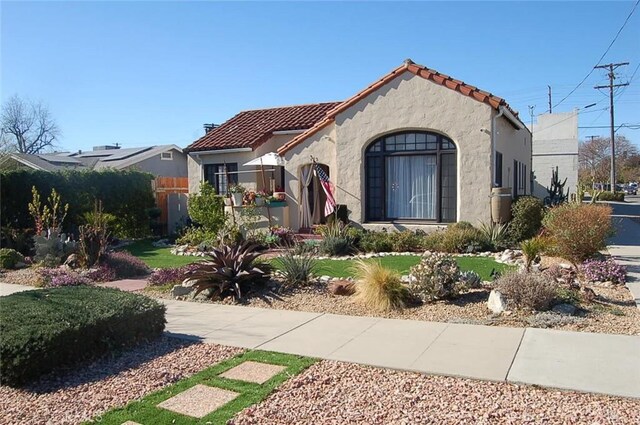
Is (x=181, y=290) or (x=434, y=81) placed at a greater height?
(x=434, y=81)

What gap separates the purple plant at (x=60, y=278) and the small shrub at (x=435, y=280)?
694 cm

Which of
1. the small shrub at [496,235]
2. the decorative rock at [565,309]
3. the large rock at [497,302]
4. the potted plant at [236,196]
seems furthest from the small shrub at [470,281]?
the potted plant at [236,196]

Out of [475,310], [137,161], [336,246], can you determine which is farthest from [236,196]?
[137,161]

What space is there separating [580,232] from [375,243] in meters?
5.42

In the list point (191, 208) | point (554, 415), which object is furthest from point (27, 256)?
point (554, 415)

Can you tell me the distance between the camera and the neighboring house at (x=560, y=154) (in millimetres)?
35719

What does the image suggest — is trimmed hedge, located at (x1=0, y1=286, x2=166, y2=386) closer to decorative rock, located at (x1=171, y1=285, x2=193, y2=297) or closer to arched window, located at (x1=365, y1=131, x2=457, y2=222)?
decorative rock, located at (x1=171, y1=285, x2=193, y2=297)

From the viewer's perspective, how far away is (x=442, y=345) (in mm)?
6359

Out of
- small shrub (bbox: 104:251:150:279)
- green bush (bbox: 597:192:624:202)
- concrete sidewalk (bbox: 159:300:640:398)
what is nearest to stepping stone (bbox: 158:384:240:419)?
concrete sidewalk (bbox: 159:300:640:398)

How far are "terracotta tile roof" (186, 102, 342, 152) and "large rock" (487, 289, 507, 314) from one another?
13915 millimetres

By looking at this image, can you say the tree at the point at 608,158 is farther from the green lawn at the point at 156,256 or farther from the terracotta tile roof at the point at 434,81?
the green lawn at the point at 156,256

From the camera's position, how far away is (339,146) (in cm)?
1736

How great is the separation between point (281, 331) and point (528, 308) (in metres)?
3.53

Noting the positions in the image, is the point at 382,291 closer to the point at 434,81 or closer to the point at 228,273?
the point at 228,273
